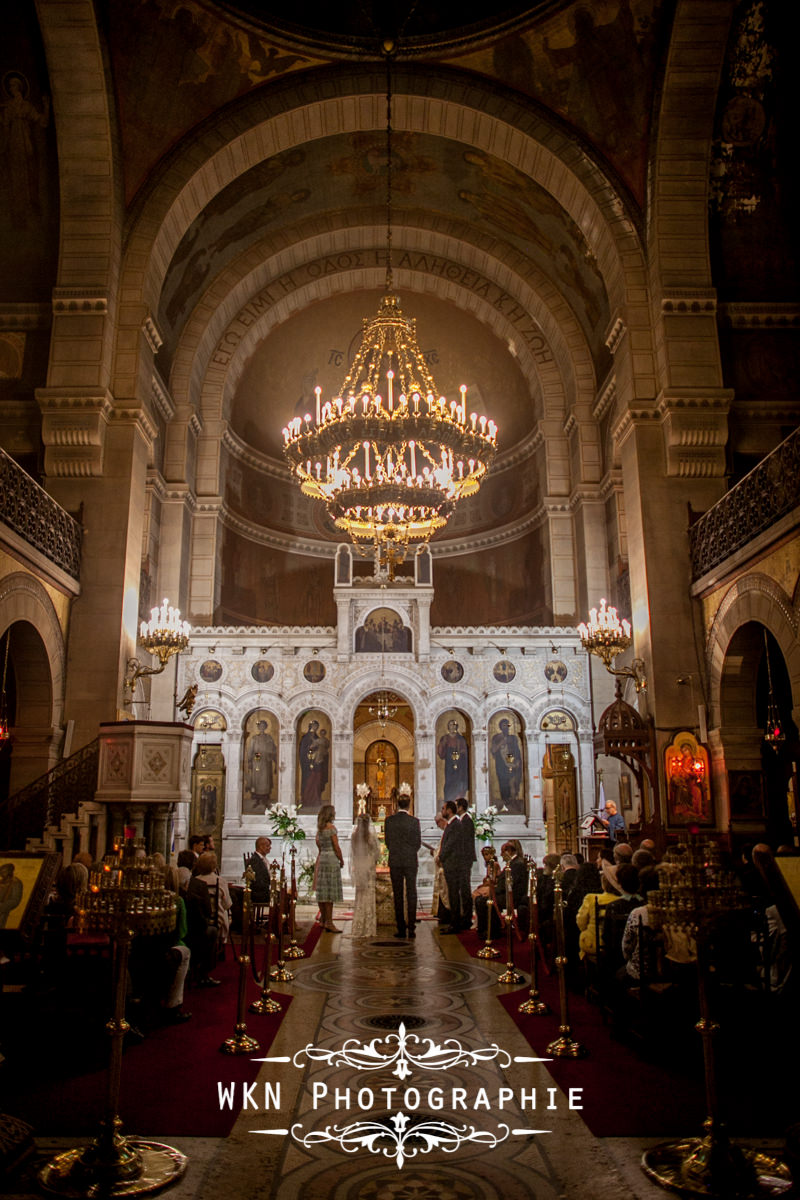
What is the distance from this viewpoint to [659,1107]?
4.71m

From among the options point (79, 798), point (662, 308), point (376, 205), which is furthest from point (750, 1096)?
point (376, 205)

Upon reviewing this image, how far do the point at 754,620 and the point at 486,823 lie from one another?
28.1ft

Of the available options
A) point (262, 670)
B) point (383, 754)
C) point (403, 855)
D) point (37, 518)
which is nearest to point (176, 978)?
point (403, 855)

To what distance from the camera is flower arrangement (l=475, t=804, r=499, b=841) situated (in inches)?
674

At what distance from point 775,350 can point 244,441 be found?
1425 cm

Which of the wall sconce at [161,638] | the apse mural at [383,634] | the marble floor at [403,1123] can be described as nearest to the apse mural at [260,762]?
the apse mural at [383,634]

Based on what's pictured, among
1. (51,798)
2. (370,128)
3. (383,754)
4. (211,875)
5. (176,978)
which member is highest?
(370,128)

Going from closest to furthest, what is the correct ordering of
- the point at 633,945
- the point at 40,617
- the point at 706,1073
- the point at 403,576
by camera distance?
1. the point at 706,1073
2. the point at 633,945
3. the point at 40,617
4. the point at 403,576

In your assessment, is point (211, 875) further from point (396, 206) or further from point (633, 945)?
point (396, 206)

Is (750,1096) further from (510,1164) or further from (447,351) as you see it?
(447,351)

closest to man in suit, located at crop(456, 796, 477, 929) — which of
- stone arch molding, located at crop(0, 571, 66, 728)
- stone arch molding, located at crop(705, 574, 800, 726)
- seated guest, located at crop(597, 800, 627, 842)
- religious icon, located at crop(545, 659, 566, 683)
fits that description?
seated guest, located at crop(597, 800, 627, 842)

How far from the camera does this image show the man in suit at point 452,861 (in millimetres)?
11523

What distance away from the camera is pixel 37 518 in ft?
37.9

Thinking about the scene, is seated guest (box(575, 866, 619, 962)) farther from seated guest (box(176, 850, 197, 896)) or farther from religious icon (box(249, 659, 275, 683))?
religious icon (box(249, 659, 275, 683))
